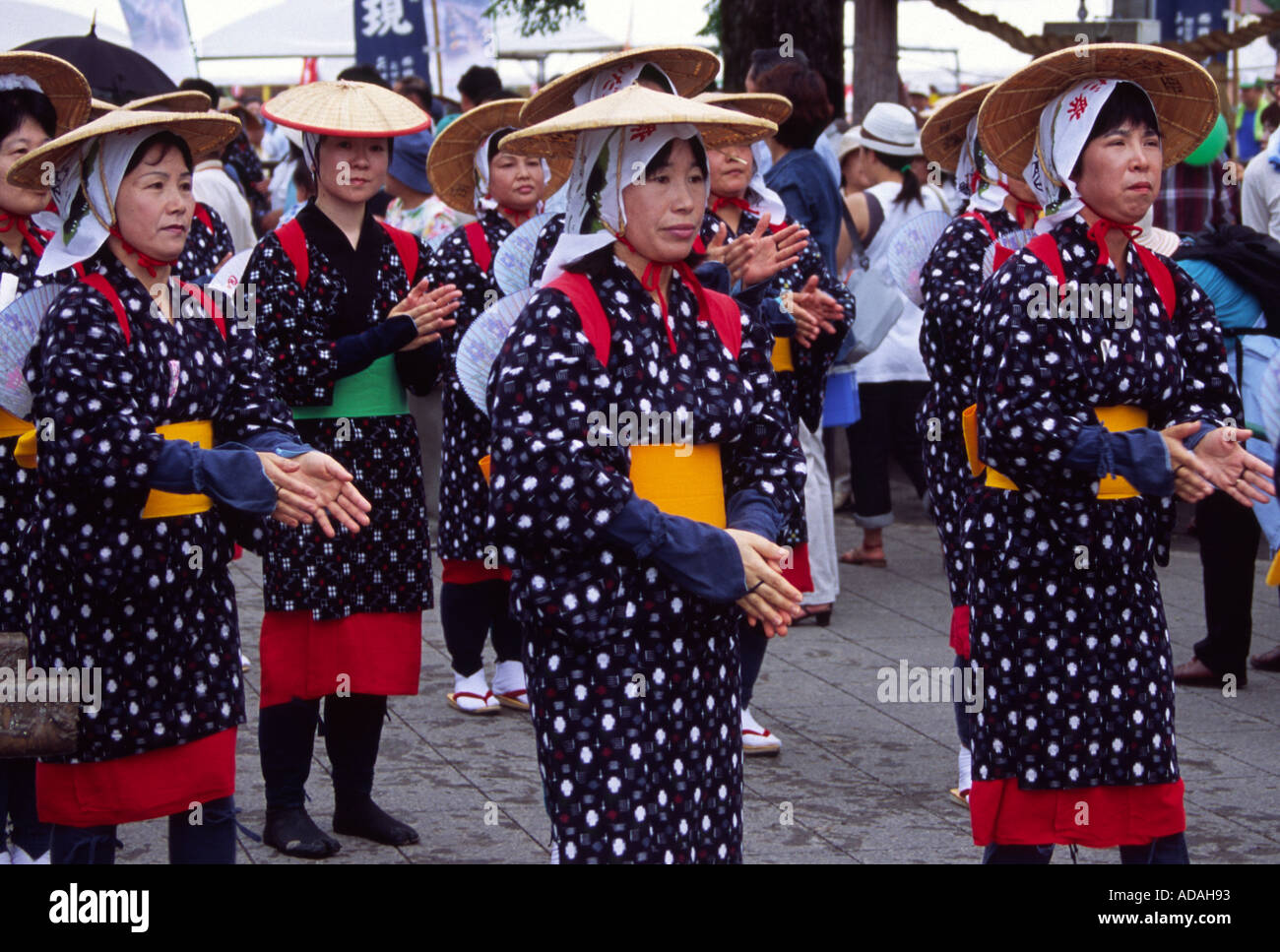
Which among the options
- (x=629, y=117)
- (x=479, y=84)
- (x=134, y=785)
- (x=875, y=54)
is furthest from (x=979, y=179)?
(x=875, y=54)

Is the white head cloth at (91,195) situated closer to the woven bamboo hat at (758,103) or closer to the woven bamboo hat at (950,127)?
the woven bamboo hat at (758,103)

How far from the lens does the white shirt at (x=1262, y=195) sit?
791 centimetres

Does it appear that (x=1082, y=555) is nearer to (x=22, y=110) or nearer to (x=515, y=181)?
(x=22, y=110)

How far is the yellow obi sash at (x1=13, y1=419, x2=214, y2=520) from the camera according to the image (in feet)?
12.3

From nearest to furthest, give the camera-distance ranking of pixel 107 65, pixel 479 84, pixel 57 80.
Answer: pixel 57 80 → pixel 107 65 → pixel 479 84

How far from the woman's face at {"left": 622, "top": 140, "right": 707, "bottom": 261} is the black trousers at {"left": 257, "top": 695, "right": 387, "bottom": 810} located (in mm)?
2215

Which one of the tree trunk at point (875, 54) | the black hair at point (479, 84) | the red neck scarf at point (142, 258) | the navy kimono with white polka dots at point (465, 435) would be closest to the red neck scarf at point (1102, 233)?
the red neck scarf at point (142, 258)

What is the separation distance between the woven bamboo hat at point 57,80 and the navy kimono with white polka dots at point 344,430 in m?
0.63

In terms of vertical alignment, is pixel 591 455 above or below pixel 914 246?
below

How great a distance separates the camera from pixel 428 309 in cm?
518

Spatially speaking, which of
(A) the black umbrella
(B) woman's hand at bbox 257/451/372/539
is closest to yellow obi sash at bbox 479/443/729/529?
(B) woman's hand at bbox 257/451/372/539

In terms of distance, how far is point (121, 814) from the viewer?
12.6 feet

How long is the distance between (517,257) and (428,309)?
713mm
